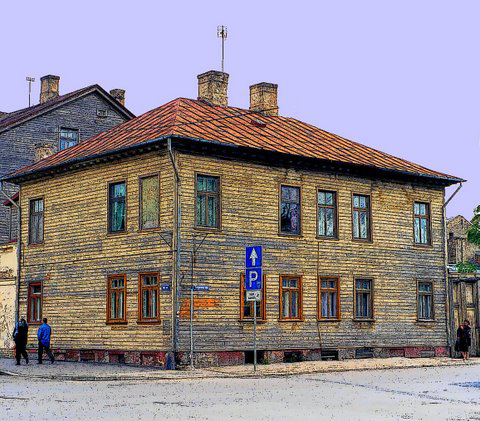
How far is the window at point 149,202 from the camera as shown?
28.1m

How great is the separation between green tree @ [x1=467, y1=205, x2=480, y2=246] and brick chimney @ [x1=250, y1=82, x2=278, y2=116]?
1937cm

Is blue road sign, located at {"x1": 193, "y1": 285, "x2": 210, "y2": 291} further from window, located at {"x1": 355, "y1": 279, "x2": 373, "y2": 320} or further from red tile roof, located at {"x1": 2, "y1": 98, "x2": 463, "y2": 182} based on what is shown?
window, located at {"x1": 355, "y1": 279, "x2": 373, "y2": 320}

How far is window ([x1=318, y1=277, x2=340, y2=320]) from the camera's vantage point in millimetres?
30766

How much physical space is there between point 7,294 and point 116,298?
24.0 ft

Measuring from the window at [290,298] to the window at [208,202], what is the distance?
3229 millimetres

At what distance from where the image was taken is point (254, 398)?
1700 cm

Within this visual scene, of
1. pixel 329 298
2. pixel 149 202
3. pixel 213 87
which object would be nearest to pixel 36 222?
pixel 149 202

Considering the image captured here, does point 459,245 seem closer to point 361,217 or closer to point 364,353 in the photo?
point 361,217

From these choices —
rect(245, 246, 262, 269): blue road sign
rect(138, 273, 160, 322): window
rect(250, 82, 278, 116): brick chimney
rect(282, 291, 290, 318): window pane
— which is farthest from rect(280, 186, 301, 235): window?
rect(250, 82, 278, 116): brick chimney

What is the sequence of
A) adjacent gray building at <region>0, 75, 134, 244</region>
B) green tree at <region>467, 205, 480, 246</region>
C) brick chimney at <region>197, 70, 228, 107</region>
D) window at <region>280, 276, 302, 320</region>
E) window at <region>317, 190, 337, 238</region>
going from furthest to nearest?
green tree at <region>467, 205, 480, 246</region> → adjacent gray building at <region>0, 75, 134, 244</region> → brick chimney at <region>197, 70, 228, 107</region> → window at <region>317, 190, 337, 238</region> → window at <region>280, 276, 302, 320</region>

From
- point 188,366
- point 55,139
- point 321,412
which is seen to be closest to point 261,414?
point 321,412

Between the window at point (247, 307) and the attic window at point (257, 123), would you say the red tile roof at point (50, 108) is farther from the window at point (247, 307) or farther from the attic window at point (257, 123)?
the window at point (247, 307)

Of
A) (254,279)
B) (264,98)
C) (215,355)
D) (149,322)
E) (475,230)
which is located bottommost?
(215,355)

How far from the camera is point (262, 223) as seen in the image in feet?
96.4
